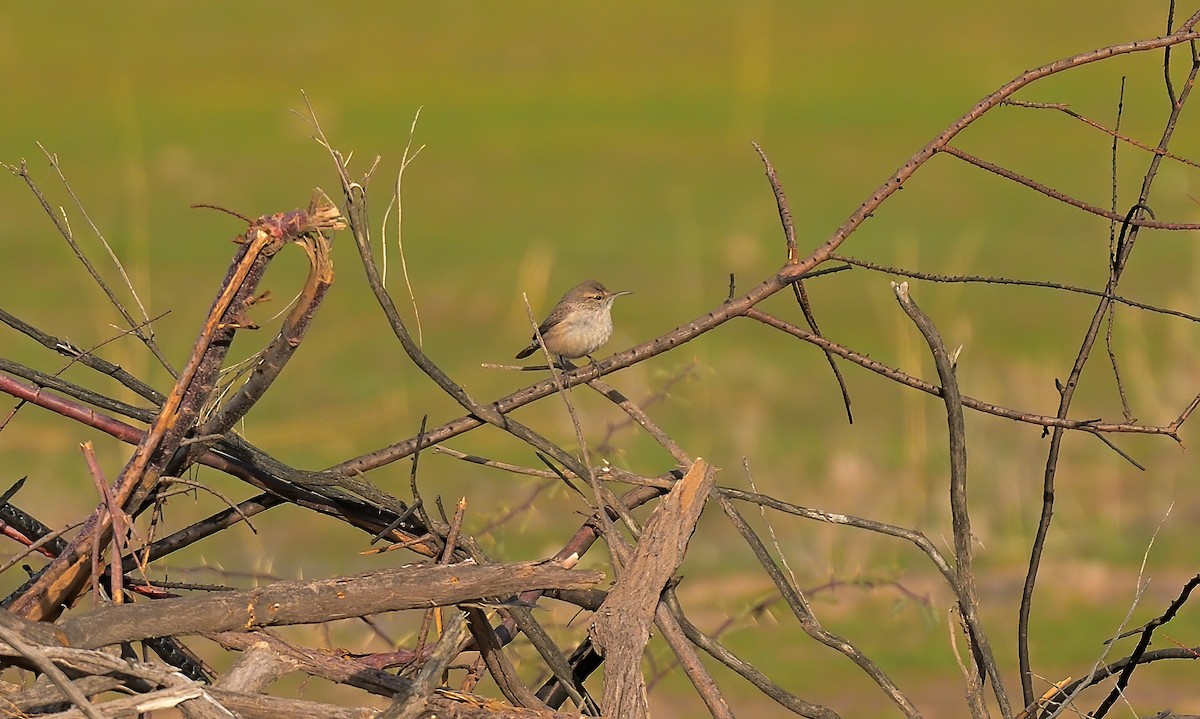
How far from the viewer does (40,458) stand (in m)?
9.80

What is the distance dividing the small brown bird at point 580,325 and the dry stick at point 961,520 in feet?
11.4

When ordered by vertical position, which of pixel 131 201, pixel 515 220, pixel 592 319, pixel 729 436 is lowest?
pixel 592 319

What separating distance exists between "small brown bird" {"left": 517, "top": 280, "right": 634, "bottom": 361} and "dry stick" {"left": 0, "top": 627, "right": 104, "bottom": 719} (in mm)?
4080

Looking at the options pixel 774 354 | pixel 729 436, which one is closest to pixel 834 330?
pixel 774 354

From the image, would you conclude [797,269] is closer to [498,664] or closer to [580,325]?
[498,664]

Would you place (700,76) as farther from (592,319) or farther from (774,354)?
(592,319)

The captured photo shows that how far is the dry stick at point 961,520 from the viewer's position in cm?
242

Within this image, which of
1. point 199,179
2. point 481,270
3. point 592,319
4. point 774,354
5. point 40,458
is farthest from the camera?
point 199,179

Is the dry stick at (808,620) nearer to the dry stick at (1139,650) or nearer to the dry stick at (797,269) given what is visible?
the dry stick at (797,269)

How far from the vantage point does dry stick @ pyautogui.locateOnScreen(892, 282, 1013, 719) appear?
2422mm

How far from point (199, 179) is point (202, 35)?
565 cm

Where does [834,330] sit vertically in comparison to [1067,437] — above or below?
above

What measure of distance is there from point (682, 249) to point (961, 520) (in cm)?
1225

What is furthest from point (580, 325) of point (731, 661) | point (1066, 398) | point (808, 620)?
point (731, 661)
